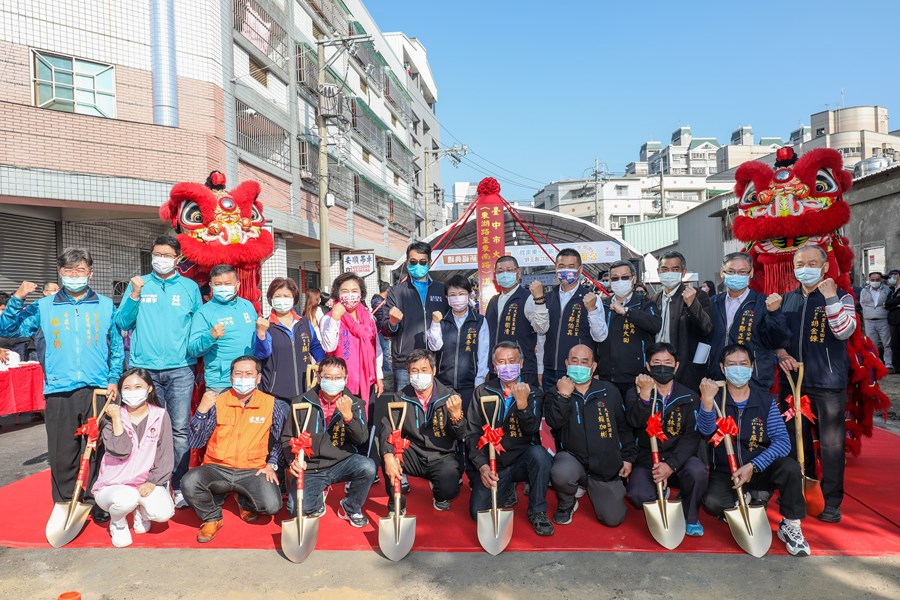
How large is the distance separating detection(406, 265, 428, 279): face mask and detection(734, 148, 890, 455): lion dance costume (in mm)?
2592

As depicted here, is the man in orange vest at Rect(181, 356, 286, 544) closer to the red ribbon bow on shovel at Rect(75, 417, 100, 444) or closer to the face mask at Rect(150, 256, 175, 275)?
the red ribbon bow on shovel at Rect(75, 417, 100, 444)

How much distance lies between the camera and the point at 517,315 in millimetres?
4582

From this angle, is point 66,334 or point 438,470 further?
point 438,470

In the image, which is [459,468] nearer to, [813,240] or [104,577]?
[104,577]

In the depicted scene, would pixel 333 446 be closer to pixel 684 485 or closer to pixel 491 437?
pixel 491 437

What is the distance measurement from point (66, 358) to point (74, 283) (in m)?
0.49

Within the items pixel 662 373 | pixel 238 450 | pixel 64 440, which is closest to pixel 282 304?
pixel 238 450

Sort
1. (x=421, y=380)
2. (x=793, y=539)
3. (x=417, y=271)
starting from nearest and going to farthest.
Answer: (x=793, y=539) → (x=421, y=380) → (x=417, y=271)

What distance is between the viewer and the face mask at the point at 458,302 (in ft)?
15.1

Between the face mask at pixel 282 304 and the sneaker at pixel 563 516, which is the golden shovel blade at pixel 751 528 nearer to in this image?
the sneaker at pixel 563 516

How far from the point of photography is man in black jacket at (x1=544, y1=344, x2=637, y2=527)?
3703 mm

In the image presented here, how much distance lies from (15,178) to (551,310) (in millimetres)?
8330

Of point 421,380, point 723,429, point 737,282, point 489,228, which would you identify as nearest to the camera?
point 723,429

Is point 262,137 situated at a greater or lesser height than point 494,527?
greater
